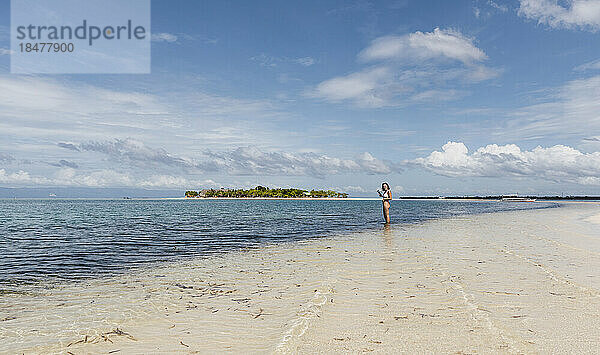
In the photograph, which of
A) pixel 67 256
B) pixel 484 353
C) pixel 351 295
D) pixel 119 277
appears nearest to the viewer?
pixel 484 353

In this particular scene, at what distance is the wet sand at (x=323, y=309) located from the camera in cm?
637

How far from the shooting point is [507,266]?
13445mm

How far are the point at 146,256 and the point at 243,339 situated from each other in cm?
1227

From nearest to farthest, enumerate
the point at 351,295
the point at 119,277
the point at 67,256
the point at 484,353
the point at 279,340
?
the point at 484,353 < the point at 279,340 < the point at 351,295 < the point at 119,277 < the point at 67,256

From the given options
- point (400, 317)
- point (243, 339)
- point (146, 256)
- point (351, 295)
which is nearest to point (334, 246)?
point (146, 256)

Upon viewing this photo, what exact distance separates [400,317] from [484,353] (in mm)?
2081

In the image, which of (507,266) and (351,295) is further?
(507,266)

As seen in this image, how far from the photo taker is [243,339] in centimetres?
673

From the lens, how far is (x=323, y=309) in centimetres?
845

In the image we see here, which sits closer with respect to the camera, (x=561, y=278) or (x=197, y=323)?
(x=197, y=323)

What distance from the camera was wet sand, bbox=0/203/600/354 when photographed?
6371mm

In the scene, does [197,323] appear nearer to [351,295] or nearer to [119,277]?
[351,295]

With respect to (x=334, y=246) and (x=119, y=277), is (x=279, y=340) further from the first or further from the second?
(x=334, y=246)

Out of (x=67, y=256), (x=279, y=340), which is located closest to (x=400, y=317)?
(x=279, y=340)
